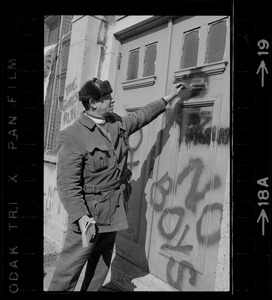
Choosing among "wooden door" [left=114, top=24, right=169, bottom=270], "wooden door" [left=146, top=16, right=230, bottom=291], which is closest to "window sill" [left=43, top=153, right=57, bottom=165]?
"wooden door" [left=114, top=24, right=169, bottom=270]

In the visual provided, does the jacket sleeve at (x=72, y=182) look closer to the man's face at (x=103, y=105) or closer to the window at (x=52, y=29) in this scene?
the man's face at (x=103, y=105)

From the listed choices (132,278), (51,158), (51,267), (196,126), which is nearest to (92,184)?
(196,126)

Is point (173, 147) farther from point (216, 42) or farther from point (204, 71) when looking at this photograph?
point (216, 42)

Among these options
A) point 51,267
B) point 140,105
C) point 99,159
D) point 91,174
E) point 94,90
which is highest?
point 140,105

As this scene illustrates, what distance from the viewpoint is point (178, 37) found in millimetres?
2879

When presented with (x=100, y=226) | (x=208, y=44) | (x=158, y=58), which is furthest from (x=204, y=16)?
(x=100, y=226)

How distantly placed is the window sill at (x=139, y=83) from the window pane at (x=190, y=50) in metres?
0.37

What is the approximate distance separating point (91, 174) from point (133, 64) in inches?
63.6

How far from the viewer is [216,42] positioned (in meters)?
2.54

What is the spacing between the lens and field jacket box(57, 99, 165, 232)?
7.34 ft
